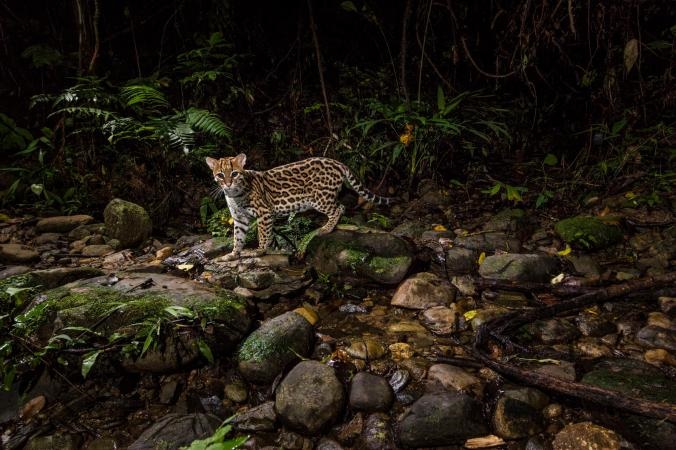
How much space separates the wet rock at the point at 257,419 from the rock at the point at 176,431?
6.0 inches

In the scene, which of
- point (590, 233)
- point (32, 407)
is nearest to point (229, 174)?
point (32, 407)

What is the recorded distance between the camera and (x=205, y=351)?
3.04 m

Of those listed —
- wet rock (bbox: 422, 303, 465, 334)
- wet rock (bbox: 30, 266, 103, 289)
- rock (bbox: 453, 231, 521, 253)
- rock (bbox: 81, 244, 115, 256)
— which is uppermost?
wet rock (bbox: 30, 266, 103, 289)

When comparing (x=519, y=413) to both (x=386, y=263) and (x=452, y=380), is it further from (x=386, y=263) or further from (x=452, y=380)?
(x=386, y=263)

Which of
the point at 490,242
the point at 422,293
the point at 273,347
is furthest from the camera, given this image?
the point at 490,242

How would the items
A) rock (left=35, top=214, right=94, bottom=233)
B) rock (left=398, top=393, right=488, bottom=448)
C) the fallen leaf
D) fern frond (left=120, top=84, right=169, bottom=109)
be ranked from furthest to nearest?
fern frond (left=120, top=84, right=169, bottom=109)
rock (left=35, top=214, right=94, bottom=233)
the fallen leaf
rock (left=398, top=393, right=488, bottom=448)

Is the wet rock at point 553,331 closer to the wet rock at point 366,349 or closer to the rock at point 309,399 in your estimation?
the wet rock at point 366,349

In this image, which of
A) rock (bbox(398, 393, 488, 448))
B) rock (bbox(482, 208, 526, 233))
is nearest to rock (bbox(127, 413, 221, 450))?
rock (bbox(398, 393, 488, 448))

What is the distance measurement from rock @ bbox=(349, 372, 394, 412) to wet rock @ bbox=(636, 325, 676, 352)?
2276 millimetres

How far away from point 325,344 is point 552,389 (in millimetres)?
1814

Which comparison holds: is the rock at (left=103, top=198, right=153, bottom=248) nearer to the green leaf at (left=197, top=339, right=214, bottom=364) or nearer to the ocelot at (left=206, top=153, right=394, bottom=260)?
the ocelot at (left=206, top=153, right=394, bottom=260)

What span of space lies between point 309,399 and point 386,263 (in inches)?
80.3

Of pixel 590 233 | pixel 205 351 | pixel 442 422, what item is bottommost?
pixel 442 422

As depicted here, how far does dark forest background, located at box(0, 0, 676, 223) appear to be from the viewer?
20.1 ft
